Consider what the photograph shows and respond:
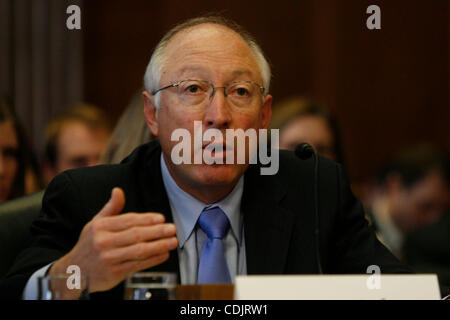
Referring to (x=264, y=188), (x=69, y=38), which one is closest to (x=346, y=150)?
(x=69, y=38)

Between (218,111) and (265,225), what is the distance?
0.38 m

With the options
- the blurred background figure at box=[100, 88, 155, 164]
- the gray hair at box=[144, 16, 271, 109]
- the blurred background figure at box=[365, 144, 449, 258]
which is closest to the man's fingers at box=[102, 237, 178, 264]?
the gray hair at box=[144, 16, 271, 109]

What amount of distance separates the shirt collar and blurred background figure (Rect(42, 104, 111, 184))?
1855mm

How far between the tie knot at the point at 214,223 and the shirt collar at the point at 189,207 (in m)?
0.01

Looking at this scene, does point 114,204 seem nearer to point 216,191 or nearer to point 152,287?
point 152,287

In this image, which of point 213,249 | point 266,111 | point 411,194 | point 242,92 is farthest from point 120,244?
point 411,194

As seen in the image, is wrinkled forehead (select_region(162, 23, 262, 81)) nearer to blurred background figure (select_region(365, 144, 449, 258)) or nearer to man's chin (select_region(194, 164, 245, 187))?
man's chin (select_region(194, 164, 245, 187))

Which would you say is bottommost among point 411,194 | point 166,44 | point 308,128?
point 411,194

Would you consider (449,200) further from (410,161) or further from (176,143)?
(176,143)

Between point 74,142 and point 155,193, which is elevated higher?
point 74,142

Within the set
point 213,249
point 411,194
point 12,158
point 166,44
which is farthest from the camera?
point 411,194

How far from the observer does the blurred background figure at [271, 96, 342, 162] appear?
407 centimetres

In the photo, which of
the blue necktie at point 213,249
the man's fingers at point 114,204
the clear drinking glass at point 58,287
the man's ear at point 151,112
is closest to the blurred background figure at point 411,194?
the man's ear at point 151,112

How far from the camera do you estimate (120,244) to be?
1706 millimetres
